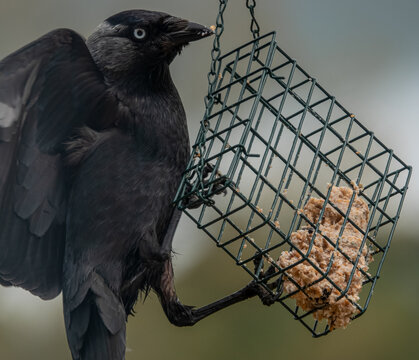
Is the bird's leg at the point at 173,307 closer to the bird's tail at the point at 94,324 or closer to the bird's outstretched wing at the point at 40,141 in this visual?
the bird's tail at the point at 94,324

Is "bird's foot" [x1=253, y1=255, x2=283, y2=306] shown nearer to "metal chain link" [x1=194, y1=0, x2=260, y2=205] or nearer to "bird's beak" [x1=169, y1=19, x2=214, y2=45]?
"metal chain link" [x1=194, y1=0, x2=260, y2=205]

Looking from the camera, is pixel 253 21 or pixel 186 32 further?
pixel 186 32

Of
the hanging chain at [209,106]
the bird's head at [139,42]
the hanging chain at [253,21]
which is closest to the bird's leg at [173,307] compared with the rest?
the hanging chain at [209,106]

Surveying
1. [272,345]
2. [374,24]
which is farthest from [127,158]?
[374,24]

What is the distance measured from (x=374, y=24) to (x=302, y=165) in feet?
10.7

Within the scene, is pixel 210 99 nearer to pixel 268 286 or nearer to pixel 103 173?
pixel 103 173

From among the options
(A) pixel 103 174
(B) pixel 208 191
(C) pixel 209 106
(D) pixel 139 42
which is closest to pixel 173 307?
(A) pixel 103 174

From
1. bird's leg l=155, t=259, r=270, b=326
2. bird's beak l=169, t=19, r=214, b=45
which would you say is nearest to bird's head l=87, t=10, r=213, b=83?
bird's beak l=169, t=19, r=214, b=45

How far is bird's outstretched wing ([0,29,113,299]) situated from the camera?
4.35 metres

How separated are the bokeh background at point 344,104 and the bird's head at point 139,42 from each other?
1.04m

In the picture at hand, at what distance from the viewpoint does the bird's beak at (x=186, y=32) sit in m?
4.45

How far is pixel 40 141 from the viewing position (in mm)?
4562

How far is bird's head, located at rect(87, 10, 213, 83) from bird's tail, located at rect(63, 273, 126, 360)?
3.56ft

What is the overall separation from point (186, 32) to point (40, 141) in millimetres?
883
